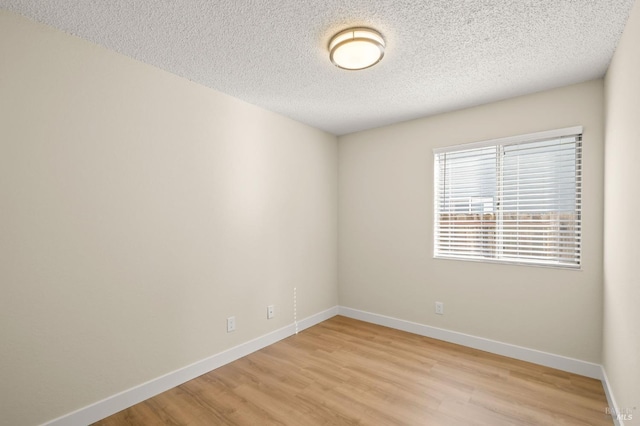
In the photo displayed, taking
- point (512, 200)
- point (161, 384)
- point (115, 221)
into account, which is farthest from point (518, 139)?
point (161, 384)

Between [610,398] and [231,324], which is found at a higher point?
[231,324]

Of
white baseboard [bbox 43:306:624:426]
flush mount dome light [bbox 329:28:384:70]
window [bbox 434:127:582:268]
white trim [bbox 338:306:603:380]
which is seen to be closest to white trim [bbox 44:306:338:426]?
white baseboard [bbox 43:306:624:426]

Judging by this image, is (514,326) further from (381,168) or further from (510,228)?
(381,168)

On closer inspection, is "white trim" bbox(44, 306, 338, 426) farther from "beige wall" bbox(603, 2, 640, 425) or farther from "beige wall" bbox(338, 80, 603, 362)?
"beige wall" bbox(603, 2, 640, 425)

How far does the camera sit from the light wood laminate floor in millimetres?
1984

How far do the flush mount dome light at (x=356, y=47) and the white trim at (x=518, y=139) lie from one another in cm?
162

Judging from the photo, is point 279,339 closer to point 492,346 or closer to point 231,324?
point 231,324

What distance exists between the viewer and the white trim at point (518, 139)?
2.54 meters

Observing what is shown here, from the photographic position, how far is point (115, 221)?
2.07 m

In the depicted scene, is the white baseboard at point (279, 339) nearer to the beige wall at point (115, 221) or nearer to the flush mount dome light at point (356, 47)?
the beige wall at point (115, 221)

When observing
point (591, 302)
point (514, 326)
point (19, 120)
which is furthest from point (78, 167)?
point (591, 302)

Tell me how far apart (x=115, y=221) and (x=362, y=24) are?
6.79 ft

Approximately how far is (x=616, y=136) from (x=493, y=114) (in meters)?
1.10

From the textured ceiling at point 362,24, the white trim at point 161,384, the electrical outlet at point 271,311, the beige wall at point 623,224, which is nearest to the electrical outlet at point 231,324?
the white trim at point 161,384
